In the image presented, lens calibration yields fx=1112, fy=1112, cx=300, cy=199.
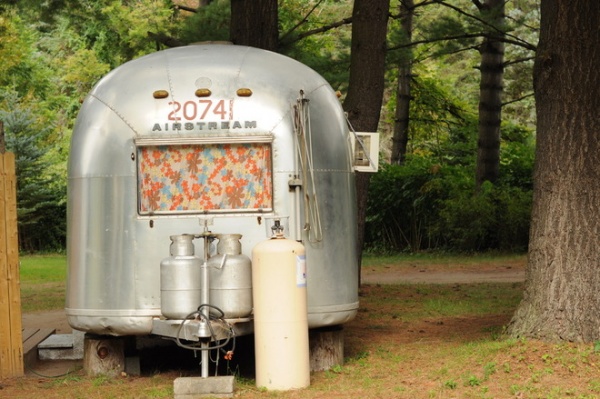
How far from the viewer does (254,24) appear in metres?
14.6

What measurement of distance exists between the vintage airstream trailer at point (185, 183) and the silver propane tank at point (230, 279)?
0.20 metres

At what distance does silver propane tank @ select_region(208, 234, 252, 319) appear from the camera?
8.52m

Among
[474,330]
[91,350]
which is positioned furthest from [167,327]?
[474,330]

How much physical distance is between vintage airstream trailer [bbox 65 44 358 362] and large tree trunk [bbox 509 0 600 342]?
1.72 m

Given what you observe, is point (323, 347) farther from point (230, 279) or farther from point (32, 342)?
point (32, 342)

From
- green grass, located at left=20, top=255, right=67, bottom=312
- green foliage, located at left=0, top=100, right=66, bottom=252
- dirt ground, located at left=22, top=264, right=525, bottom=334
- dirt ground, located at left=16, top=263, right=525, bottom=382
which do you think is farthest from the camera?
green foliage, located at left=0, top=100, right=66, bottom=252

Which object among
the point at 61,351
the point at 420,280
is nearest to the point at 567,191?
the point at 61,351

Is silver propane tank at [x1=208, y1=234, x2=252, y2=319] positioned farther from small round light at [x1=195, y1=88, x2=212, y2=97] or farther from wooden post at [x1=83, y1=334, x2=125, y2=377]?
wooden post at [x1=83, y1=334, x2=125, y2=377]

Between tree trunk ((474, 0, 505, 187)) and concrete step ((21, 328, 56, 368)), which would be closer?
concrete step ((21, 328, 56, 368))

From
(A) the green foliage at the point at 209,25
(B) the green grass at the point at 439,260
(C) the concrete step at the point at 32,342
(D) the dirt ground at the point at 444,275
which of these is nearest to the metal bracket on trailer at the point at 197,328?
(C) the concrete step at the point at 32,342

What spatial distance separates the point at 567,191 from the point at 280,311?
2650 millimetres

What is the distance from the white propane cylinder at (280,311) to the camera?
838cm

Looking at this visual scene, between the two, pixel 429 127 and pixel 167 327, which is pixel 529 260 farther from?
pixel 429 127

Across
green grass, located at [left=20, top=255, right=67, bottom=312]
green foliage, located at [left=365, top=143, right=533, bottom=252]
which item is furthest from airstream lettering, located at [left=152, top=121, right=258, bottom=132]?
green foliage, located at [left=365, top=143, right=533, bottom=252]
